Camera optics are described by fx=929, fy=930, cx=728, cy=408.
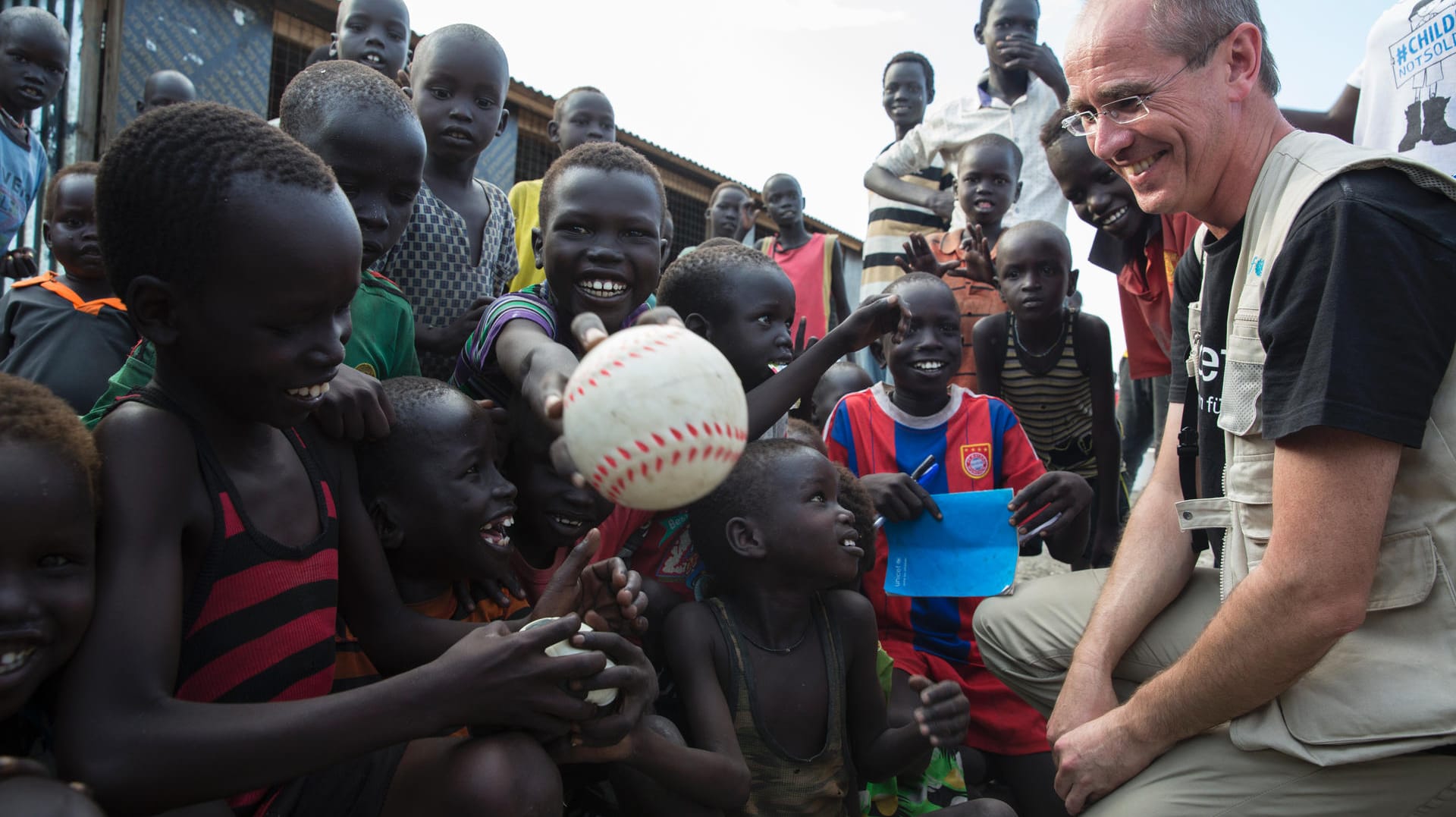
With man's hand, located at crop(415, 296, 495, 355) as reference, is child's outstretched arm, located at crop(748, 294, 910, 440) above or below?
above

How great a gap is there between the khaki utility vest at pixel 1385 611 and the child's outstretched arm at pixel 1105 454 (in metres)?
2.08

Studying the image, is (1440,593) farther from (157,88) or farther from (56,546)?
(157,88)

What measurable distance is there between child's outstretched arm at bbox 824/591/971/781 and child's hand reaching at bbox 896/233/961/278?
2666 mm

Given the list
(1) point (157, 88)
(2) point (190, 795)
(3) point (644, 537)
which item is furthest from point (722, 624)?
(1) point (157, 88)

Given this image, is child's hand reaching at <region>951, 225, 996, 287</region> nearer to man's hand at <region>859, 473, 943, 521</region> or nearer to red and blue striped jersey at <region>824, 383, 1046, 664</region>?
red and blue striped jersey at <region>824, 383, 1046, 664</region>

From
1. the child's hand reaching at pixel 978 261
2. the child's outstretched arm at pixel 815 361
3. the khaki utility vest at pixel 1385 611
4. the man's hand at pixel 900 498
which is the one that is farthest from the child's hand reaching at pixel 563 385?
the child's hand reaching at pixel 978 261

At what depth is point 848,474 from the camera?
314cm

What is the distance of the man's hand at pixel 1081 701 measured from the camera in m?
2.34

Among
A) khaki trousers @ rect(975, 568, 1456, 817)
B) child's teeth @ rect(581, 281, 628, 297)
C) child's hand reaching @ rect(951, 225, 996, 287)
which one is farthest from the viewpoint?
child's hand reaching @ rect(951, 225, 996, 287)

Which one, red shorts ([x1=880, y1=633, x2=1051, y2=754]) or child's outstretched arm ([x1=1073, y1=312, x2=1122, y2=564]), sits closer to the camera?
red shorts ([x1=880, y1=633, x2=1051, y2=754])

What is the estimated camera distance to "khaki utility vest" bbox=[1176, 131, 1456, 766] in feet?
5.93

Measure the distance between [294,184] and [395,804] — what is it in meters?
1.17

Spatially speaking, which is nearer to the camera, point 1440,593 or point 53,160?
point 1440,593

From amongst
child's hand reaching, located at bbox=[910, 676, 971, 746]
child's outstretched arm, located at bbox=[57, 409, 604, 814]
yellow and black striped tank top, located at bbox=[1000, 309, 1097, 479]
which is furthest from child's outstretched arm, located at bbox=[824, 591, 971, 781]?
yellow and black striped tank top, located at bbox=[1000, 309, 1097, 479]
